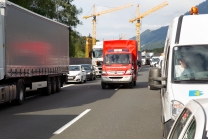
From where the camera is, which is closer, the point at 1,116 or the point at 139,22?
the point at 1,116

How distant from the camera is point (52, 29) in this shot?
21.2 m

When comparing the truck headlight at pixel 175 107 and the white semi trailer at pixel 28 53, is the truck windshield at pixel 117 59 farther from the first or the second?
the truck headlight at pixel 175 107

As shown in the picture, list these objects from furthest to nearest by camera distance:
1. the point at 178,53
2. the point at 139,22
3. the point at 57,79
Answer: the point at 139,22 → the point at 57,79 → the point at 178,53

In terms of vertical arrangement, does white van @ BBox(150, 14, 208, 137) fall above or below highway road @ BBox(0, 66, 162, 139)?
above

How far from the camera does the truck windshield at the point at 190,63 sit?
7188mm

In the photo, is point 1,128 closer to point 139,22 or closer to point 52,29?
point 52,29

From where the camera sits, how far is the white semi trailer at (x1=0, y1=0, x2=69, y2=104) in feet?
46.2

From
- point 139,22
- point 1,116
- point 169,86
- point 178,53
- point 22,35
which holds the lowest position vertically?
point 1,116

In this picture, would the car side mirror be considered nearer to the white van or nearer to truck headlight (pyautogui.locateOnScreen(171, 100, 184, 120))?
the white van

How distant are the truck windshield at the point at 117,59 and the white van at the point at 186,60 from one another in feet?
53.5

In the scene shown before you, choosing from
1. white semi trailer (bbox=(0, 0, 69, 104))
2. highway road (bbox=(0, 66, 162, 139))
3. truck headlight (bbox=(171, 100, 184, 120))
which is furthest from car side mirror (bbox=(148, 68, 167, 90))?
white semi trailer (bbox=(0, 0, 69, 104))

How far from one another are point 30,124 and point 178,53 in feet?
15.8

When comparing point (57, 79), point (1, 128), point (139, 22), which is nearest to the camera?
point (1, 128)

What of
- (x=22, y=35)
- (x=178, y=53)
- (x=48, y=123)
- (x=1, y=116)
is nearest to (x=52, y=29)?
(x=22, y=35)
